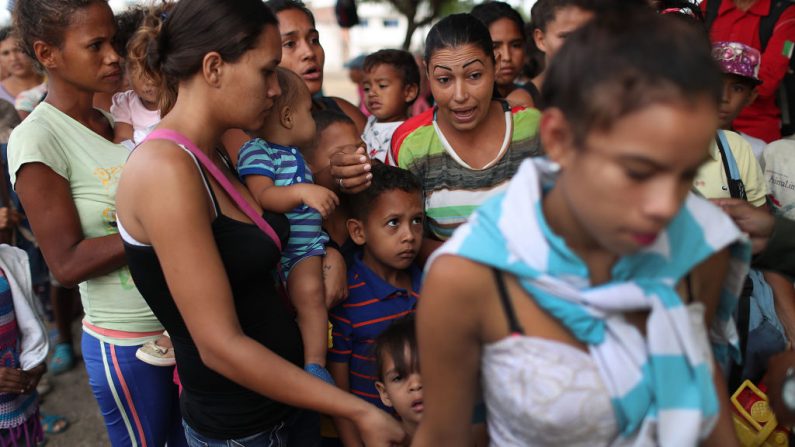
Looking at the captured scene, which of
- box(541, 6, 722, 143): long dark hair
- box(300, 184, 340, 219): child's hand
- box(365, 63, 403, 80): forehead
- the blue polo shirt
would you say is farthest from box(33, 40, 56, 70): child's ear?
box(365, 63, 403, 80): forehead

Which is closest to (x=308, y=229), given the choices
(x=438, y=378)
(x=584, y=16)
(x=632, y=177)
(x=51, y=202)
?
(x=51, y=202)

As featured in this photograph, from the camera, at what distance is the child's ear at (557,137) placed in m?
1.18

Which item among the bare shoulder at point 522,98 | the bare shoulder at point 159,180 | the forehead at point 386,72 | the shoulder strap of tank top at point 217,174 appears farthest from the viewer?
the forehead at point 386,72

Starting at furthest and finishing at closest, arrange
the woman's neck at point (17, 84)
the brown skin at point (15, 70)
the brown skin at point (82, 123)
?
the woman's neck at point (17, 84) → the brown skin at point (15, 70) → the brown skin at point (82, 123)

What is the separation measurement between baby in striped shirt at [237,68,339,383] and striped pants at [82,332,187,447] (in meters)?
0.66

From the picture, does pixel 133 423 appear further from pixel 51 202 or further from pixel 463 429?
pixel 463 429

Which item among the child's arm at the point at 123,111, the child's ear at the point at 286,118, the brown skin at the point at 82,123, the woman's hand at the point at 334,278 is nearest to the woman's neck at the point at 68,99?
the brown skin at the point at 82,123

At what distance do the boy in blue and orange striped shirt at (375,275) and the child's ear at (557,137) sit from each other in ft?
4.06

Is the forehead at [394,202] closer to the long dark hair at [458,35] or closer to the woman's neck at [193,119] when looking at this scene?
the long dark hair at [458,35]

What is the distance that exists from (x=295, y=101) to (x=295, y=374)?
1.20 m

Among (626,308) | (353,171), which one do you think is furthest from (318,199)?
(626,308)

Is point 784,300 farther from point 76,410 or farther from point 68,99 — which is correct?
point 76,410

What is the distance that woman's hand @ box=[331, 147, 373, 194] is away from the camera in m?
2.23

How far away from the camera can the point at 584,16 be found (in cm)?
213
